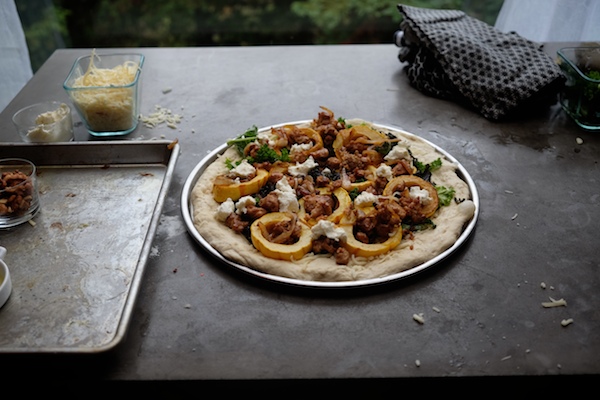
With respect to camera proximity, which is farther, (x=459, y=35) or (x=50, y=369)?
(x=459, y=35)

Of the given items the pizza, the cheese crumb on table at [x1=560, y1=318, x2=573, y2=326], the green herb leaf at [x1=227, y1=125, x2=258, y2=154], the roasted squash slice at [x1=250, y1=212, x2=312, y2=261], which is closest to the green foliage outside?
the pizza

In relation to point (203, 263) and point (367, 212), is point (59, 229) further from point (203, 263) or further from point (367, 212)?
point (367, 212)

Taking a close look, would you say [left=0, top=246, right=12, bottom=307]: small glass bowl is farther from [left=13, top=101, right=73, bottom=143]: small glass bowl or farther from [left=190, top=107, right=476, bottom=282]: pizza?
[left=13, top=101, right=73, bottom=143]: small glass bowl

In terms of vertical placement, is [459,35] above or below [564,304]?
above

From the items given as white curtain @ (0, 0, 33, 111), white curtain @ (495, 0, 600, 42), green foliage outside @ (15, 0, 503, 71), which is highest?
→ white curtain @ (495, 0, 600, 42)

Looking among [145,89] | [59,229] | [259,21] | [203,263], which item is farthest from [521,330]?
[259,21]

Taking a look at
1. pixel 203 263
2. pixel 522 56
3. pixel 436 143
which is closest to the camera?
pixel 203 263

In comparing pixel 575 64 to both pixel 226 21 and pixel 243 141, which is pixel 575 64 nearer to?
pixel 243 141
